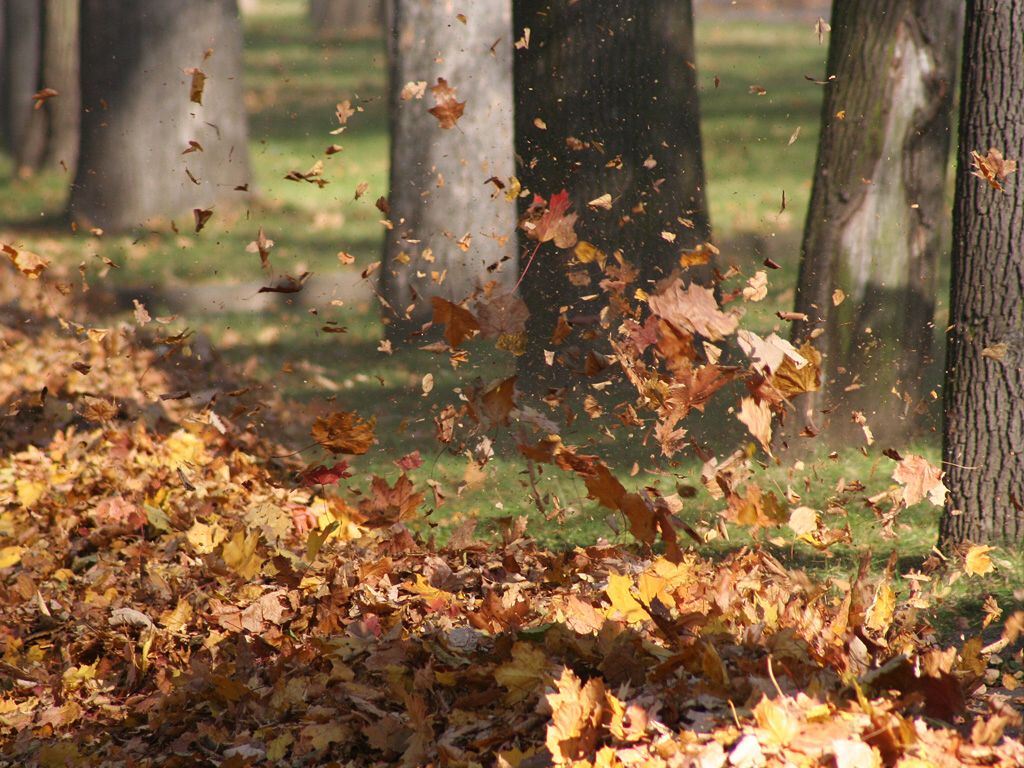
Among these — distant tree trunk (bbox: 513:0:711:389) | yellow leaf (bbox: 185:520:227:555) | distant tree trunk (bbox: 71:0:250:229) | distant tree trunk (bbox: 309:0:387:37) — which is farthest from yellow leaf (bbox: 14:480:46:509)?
distant tree trunk (bbox: 309:0:387:37)

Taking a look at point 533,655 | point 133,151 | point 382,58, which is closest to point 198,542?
point 533,655

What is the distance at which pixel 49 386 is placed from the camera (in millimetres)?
6613

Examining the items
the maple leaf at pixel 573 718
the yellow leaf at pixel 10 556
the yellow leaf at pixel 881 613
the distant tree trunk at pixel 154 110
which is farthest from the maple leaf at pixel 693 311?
the distant tree trunk at pixel 154 110

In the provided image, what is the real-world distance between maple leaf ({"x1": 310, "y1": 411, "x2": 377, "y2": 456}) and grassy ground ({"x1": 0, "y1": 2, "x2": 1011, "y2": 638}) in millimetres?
425

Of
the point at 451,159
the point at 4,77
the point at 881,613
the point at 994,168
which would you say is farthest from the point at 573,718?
the point at 4,77

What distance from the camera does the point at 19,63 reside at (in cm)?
1716

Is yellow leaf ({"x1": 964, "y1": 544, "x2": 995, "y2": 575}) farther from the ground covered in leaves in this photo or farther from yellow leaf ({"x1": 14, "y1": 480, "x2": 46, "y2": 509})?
yellow leaf ({"x1": 14, "y1": 480, "x2": 46, "y2": 509})

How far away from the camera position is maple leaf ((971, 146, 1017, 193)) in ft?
13.8

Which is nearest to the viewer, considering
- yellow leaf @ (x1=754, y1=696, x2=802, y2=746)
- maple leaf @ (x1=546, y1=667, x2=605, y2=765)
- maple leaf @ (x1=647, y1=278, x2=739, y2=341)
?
yellow leaf @ (x1=754, y1=696, x2=802, y2=746)

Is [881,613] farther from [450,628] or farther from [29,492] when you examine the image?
[29,492]

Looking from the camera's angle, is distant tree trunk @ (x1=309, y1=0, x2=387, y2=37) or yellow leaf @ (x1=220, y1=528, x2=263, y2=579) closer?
yellow leaf @ (x1=220, y1=528, x2=263, y2=579)

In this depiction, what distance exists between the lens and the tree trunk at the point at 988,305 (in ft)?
13.8

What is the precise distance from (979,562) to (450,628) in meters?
2.03

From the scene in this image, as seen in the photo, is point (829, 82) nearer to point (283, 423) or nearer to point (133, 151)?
point (283, 423)
